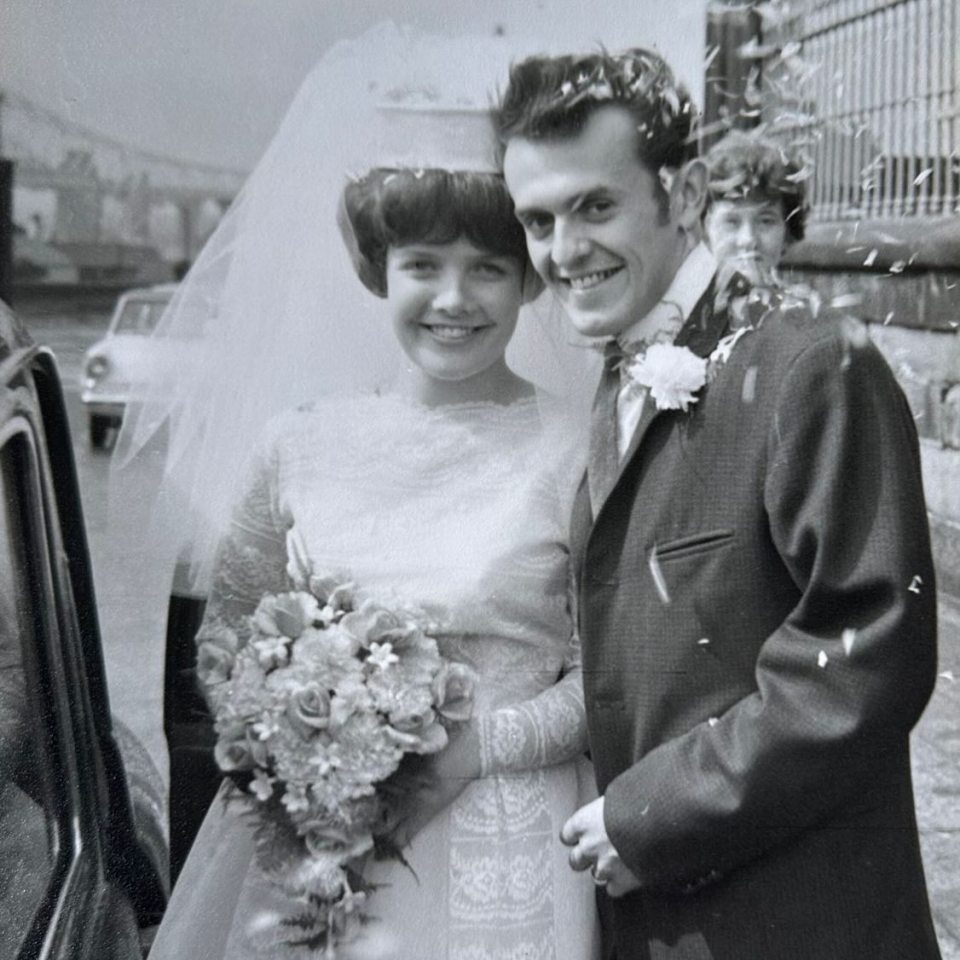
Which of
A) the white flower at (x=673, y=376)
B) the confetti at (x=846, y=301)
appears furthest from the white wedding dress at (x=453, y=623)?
the confetti at (x=846, y=301)

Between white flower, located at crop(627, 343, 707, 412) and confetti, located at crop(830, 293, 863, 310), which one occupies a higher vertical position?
confetti, located at crop(830, 293, 863, 310)

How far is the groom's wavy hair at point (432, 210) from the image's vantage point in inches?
54.0

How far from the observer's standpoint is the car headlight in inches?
56.1

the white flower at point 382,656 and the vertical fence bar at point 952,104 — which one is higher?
the vertical fence bar at point 952,104

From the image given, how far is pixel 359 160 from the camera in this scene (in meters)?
1.40

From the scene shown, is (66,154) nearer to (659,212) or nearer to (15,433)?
(15,433)

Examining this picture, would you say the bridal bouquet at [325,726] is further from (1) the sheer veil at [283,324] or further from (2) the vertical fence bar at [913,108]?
(2) the vertical fence bar at [913,108]

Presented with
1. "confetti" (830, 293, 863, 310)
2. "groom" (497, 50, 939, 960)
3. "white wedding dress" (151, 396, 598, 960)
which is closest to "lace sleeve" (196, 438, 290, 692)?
"white wedding dress" (151, 396, 598, 960)

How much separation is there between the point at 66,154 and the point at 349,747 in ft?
2.27

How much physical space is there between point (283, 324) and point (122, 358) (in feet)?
0.61

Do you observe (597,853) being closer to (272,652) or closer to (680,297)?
(272,652)

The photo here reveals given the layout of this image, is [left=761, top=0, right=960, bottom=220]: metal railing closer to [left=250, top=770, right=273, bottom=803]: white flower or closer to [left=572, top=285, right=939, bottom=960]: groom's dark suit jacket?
[left=572, top=285, right=939, bottom=960]: groom's dark suit jacket

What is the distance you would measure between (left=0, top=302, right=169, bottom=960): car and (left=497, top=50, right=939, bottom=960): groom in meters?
0.51

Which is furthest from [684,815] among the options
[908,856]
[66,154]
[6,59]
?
[6,59]
